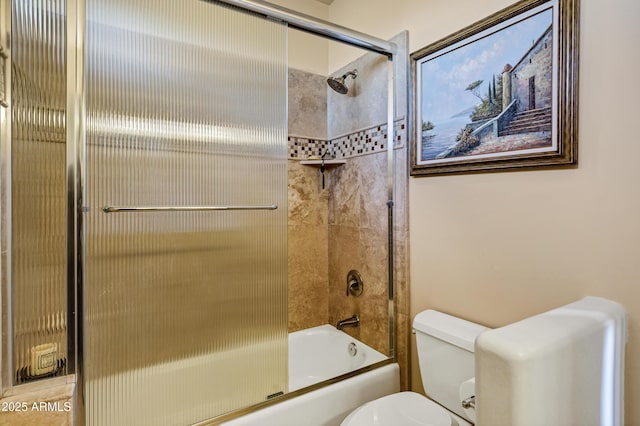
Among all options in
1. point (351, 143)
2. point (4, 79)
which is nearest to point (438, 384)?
point (351, 143)

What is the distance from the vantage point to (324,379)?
5.61ft

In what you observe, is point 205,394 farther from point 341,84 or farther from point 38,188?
point 341,84

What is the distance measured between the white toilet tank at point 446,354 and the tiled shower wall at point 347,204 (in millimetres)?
286

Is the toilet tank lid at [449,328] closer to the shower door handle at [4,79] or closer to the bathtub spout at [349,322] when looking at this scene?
the bathtub spout at [349,322]

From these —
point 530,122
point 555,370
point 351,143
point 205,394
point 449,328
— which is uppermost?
point 351,143

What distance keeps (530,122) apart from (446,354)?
38.9 inches

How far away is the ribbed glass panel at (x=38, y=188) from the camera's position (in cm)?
96

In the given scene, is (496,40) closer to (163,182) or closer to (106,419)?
(163,182)

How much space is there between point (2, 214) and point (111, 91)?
0.49 meters

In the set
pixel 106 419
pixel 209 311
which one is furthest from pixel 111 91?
pixel 106 419

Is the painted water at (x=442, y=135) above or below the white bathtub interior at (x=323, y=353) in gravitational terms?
above

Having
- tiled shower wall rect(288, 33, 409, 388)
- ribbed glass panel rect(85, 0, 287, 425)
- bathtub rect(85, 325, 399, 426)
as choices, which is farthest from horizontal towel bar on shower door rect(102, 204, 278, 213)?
tiled shower wall rect(288, 33, 409, 388)

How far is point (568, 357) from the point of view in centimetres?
80

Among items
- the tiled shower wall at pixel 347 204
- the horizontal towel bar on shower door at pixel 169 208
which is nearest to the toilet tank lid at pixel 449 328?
the tiled shower wall at pixel 347 204
